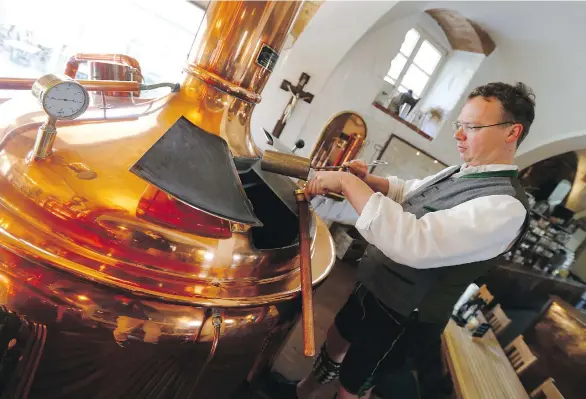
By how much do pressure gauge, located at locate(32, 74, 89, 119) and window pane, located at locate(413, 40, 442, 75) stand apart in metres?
6.51

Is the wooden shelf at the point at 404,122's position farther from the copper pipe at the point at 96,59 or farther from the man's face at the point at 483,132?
the copper pipe at the point at 96,59

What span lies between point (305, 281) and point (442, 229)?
55 centimetres

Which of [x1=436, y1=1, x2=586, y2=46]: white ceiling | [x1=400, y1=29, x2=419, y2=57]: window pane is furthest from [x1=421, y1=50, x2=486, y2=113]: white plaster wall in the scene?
[x1=400, y1=29, x2=419, y2=57]: window pane

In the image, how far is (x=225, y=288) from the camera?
978 mm

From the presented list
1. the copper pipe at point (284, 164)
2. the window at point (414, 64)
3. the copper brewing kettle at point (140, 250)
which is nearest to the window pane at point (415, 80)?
the window at point (414, 64)

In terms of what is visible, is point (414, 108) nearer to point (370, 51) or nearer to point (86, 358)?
point (370, 51)

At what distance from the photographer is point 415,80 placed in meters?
6.42

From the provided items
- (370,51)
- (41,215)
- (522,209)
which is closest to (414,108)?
(370,51)

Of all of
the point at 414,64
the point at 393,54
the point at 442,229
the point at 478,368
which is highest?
the point at 414,64

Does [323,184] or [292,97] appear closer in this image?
[323,184]

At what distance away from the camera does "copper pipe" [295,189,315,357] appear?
36.4 inches

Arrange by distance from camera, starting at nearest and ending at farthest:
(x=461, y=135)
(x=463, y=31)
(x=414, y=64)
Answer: (x=461, y=135) → (x=463, y=31) → (x=414, y=64)

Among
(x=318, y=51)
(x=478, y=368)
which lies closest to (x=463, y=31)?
(x=318, y=51)

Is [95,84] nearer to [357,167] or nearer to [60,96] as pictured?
[60,96]
